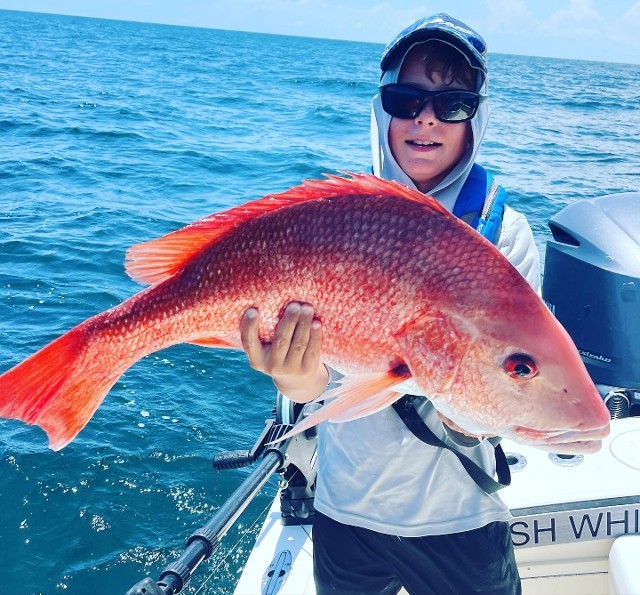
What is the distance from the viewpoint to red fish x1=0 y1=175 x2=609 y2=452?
1657 mm

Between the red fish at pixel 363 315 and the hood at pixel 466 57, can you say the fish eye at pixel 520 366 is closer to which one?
Answer: the red fish at pixel 363 315

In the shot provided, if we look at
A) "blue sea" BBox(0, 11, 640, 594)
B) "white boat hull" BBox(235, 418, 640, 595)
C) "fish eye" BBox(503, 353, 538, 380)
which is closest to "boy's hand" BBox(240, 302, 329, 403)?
"fish eye" BBox(503, 353, 538, 380)

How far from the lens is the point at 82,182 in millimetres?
12969

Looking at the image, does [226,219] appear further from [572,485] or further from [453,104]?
[572,485]

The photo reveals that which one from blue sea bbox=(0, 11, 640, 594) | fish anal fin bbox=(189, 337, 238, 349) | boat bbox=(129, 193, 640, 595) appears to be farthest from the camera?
blue sea bbox=(0, 11, 640, 594)

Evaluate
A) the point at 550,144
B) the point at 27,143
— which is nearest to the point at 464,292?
the point at 27,143

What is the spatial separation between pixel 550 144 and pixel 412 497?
65.0ft

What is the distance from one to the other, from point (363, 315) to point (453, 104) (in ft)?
2.98

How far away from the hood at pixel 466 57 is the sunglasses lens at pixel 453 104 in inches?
2.8

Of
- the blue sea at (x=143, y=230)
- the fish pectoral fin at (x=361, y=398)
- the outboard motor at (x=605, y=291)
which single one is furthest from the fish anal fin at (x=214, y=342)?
the blue sea at (x=143, y=230)

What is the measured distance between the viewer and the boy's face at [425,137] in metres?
2.19

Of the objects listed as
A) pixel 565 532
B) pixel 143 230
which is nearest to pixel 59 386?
pixel 565 532

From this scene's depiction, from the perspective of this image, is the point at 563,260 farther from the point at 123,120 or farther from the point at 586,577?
the point at 123,120

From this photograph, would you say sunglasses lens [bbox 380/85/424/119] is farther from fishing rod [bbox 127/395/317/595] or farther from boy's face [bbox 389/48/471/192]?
fishing rod [bbox 127/395/317/595]
